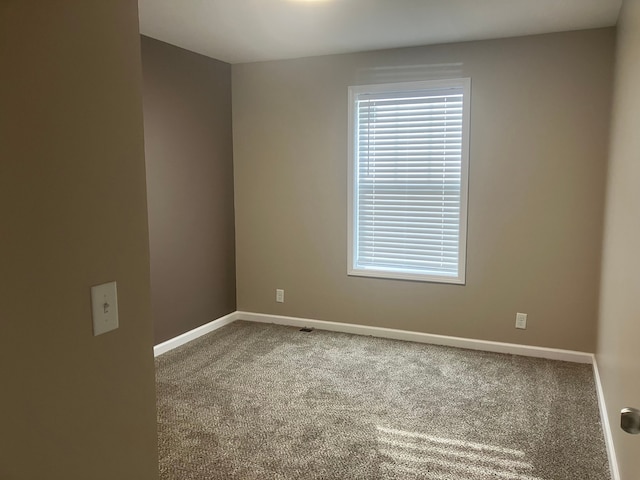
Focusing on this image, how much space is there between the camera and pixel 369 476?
2.22m

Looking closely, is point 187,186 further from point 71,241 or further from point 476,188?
point 71,241

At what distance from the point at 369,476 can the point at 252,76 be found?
3.43 meters

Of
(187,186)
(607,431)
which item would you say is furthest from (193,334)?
(607,431)

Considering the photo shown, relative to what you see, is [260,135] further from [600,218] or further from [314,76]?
[600,218]

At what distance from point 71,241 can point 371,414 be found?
220 cm

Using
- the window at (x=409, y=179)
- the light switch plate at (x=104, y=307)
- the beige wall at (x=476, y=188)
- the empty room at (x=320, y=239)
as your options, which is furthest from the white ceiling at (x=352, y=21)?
the light switch plate at (x=104, y=307)

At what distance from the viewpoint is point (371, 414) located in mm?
2807

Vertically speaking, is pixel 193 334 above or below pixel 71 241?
below

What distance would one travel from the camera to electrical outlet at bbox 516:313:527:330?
372cm

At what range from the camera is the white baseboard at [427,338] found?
3639 millimetres

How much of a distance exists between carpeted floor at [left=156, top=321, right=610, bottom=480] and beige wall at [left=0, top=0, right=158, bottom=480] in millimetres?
1254

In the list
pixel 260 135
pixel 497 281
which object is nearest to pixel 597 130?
pixel 497 281

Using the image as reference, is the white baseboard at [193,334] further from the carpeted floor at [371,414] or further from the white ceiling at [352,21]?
the white ceiling at [352,21]

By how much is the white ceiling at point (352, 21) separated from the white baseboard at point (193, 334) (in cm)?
230
